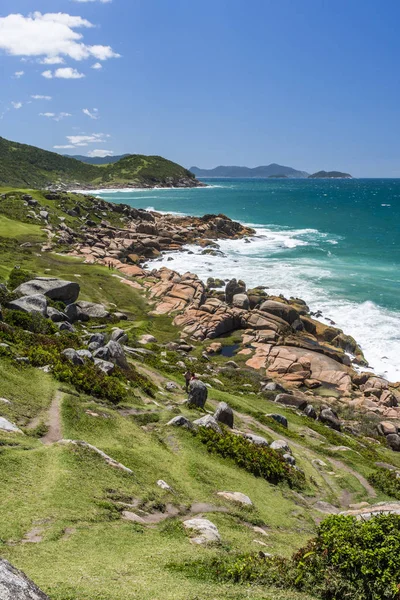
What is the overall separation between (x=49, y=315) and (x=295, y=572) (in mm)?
24442

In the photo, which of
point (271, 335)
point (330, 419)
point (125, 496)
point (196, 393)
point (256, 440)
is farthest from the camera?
point (271, 335)

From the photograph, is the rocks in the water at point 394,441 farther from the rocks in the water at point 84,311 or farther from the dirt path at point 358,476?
the rocks in the water at point 84,311

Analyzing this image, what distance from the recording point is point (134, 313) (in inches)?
1772

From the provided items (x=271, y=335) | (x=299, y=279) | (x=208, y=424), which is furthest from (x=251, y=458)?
(x=299, y=279)

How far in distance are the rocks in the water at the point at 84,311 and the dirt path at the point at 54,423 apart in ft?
63.6

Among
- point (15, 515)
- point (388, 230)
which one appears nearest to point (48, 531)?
point (15, 515)

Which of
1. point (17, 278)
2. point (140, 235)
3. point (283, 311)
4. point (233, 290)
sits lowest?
point (283, 311)

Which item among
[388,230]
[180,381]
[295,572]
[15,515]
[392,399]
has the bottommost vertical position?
[392,399]

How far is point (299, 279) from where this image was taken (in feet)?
215

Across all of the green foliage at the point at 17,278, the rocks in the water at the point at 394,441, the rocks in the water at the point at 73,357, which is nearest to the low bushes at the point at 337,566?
the rocks in the water at the point at 73,357

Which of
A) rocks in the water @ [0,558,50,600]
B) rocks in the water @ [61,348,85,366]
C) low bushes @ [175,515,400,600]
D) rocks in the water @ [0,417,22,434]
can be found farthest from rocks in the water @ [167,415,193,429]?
rocks in the water @ [0,558,50,600]

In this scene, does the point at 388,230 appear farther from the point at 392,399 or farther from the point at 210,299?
the point at 392,399

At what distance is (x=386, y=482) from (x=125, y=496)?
43.6 ft

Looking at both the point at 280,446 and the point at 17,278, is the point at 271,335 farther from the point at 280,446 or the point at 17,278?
the point at 17,278
